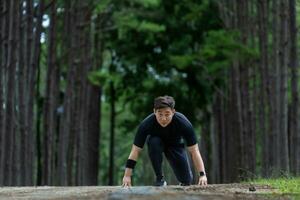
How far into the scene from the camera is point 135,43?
89.9ft

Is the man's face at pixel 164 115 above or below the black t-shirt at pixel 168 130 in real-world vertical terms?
above

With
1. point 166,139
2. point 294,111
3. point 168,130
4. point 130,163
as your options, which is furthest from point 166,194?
point 294,111

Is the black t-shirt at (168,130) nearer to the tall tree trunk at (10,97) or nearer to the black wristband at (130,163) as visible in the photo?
the black wristband at (130,163)

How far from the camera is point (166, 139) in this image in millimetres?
8531

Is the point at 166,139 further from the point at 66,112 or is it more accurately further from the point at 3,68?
the point at 66,112

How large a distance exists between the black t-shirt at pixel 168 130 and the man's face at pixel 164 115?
0.12 meters

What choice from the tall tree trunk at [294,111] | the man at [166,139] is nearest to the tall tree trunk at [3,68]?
the tall tree trunk at [294,111]

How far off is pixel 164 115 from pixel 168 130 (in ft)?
1.25

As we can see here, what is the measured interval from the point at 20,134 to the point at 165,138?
11.0 metres

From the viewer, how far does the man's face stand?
7973mm

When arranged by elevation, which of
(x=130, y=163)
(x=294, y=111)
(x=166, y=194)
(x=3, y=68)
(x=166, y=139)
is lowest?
(x=166, y=194)

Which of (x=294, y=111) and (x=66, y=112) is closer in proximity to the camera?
(x=294, y=111)

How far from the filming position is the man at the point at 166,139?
8.02 m

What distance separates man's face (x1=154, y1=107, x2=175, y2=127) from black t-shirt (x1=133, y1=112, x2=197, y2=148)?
124mm
